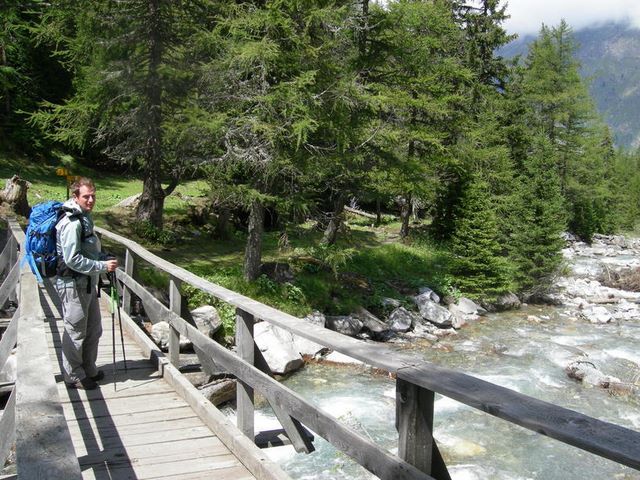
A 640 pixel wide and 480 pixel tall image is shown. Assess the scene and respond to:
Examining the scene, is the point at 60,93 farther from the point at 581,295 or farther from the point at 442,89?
the point at 581,295

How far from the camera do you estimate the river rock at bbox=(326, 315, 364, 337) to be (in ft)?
51.5

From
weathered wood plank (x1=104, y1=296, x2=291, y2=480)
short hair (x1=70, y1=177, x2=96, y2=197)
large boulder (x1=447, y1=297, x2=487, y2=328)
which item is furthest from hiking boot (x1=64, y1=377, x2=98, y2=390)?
large boulder (x1=447, y1=297, x2=487, y2=328)

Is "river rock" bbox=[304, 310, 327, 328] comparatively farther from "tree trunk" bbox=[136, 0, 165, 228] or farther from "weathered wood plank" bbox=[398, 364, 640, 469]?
"weathered wood plank" bbox=[398, 364, 640, 469]

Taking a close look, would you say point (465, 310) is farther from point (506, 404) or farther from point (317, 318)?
point (506, 404)

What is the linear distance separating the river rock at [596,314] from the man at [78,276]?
1852 centimetres

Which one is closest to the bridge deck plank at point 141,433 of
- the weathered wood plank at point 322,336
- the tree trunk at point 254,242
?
the weathered wood plank at point 322,336

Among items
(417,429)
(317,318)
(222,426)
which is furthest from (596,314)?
(417,429)

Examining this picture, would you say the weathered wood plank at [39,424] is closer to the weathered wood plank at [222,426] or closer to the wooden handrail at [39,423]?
the wooden handrail at [39,423]

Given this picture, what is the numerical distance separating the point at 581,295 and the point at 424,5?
13945 mm

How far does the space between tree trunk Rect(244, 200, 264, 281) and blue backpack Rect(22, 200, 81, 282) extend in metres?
9.07

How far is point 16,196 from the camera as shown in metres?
16.4

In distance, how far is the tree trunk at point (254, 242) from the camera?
48.7 ft

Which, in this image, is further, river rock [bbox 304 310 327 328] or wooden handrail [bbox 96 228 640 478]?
river rock [bbox 304 310 327 328]

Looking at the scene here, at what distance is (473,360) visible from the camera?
14516 mm
